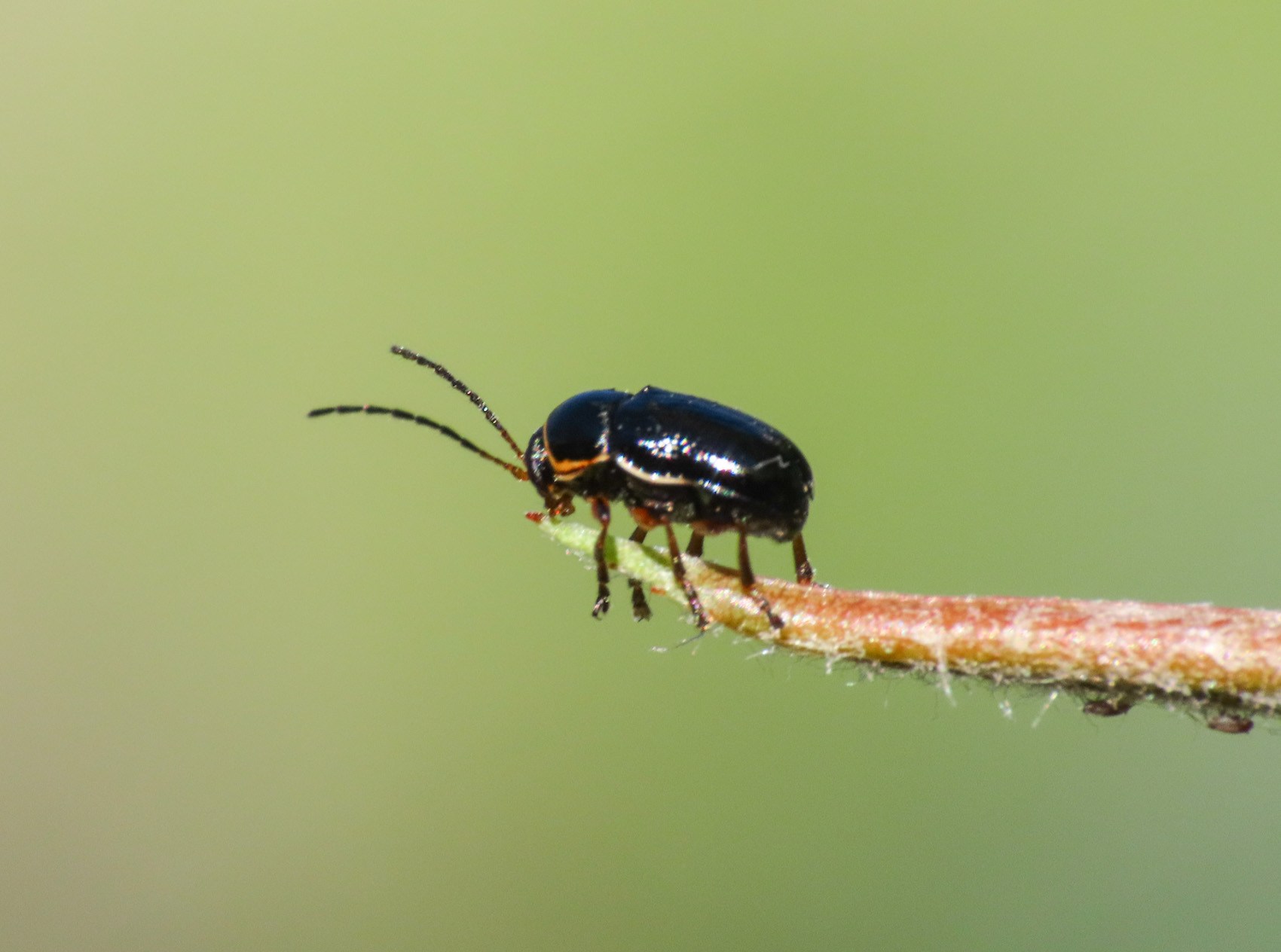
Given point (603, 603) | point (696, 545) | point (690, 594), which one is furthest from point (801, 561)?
point (690, 594)

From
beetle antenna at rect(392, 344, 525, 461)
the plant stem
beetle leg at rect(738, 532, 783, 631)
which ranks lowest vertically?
the plant stem

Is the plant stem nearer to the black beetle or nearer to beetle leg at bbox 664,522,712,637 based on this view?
beetle leg at bbox 664,522,712,637

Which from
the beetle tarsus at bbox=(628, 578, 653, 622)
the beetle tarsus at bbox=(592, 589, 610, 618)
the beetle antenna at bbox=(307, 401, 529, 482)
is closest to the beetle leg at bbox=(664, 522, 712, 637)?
the beetle tarsus at bbox=(592, 589, 610, 618)

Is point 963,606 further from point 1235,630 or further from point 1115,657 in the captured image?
point 1235,630

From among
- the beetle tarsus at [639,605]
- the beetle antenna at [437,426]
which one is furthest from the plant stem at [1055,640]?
the beetle antenna at [437,426]

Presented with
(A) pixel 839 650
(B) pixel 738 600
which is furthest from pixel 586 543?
(A) pixel 839 650

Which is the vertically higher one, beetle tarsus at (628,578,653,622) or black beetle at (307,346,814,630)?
black beetle at (307,346,814,630)

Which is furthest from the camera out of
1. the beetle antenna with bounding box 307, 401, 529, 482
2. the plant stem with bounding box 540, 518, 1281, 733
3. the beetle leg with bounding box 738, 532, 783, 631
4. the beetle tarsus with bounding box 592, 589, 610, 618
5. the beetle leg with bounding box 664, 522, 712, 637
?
the beetle antenna with bounding box 307, 401, 529, 482

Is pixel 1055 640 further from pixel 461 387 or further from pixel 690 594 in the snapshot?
pixel 461 387
